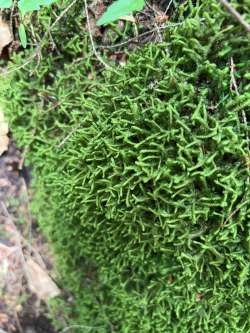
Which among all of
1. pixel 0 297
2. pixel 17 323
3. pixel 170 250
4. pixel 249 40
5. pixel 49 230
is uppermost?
pixel 249 40

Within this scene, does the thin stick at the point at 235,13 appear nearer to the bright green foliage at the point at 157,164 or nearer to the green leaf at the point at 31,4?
the bright green foliage at the point at 157,164

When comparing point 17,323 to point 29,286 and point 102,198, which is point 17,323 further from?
point 102,198

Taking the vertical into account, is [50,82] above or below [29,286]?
above

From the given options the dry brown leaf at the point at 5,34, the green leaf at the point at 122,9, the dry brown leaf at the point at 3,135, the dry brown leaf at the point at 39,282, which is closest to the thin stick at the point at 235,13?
the green leaf at the point at 122,9

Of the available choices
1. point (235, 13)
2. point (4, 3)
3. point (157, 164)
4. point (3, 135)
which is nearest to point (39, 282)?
point (3, 135)

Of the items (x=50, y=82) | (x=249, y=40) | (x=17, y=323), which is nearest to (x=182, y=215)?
(x=249, y=40)

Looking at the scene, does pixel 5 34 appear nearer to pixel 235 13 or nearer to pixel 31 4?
pixel 31 4
